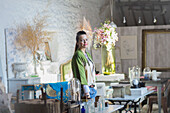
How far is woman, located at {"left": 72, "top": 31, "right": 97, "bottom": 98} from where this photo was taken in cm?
485

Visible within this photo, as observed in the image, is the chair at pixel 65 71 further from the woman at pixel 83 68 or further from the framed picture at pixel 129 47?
the woman at pixel 83 68

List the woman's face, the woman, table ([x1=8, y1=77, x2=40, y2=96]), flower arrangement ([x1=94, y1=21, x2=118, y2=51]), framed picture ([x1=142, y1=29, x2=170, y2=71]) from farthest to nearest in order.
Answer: framed picture ([x1=142, y1=29, x2=170, y2=71]) → flower arrangement ([x1=94, y1=21, x2=118, y2=51]) → table ([x1=8, y1=77, x2=40, y2=96]) → the woman's face → the woman

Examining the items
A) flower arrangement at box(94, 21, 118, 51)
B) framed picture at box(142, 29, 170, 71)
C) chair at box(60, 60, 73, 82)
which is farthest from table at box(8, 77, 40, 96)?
framed picture at box(142, 29, 170, 71)

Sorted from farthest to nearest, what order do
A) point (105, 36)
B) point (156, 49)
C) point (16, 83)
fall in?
point (156, 49), point (105, 36), point (16, 83)

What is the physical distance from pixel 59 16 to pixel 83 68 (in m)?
4.21

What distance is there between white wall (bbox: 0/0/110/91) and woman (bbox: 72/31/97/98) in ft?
7.14

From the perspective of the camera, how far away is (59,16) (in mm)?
8914

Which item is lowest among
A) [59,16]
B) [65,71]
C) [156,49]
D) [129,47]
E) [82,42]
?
[65,71]

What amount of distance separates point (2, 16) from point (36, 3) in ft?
4.53

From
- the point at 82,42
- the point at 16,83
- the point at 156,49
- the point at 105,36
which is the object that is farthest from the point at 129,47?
the point at 82,42

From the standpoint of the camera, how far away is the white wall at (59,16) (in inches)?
265

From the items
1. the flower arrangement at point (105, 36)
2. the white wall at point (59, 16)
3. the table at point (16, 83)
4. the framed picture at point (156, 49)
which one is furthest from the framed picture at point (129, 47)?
the table at point (16, 83)

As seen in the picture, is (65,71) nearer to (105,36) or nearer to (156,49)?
(105,36)

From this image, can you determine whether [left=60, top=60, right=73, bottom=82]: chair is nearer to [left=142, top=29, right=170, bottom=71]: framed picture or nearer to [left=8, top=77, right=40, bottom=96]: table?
[left=8, top=77, right=40, bottom=96]: table
